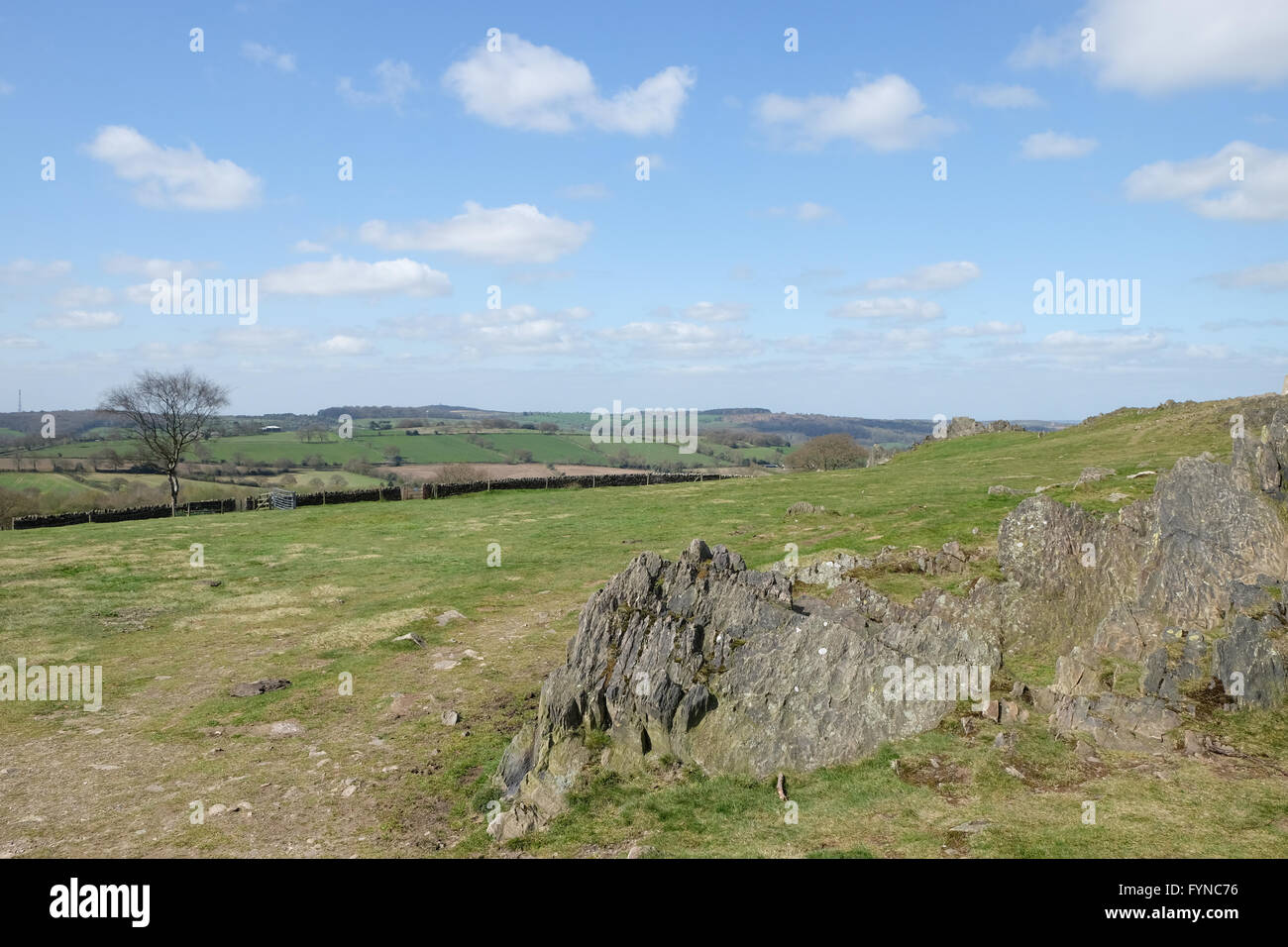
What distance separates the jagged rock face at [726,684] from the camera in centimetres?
1321

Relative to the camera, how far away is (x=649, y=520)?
140ft

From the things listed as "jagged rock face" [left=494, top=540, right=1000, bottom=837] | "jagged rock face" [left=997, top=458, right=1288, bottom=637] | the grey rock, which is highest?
"jagged rock face" [left=997, top=458, right=1288, bottom=637]

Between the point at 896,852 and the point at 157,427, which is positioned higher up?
the point at 157,427

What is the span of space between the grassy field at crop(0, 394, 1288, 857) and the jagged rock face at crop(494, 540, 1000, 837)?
517 millimetres

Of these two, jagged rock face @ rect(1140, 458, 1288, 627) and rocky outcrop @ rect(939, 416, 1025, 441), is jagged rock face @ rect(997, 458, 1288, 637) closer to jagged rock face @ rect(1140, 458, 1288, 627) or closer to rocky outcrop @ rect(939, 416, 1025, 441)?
jagged rock face @ rect(1140, 458, 1288, 627)

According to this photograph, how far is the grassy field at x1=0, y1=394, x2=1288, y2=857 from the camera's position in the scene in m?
10.9

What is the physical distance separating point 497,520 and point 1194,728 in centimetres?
3849

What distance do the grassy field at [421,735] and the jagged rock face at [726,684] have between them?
1.70ft

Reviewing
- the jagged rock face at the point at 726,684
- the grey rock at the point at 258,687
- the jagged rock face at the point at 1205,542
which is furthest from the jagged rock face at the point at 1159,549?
the grey rock at the point at 258,687

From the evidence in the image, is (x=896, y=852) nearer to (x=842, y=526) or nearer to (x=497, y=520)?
(x=842, y=526)

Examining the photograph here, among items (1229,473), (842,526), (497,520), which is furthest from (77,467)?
(1229,473)

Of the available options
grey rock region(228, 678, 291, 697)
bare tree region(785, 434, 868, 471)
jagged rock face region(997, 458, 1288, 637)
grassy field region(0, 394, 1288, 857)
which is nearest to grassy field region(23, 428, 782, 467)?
bare tree region(785, 434, 868, 471)
